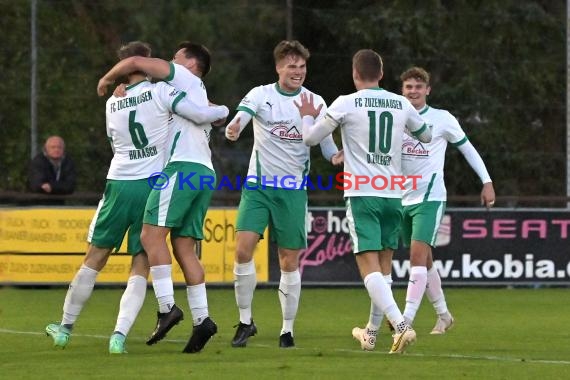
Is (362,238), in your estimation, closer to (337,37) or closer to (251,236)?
(251,236)

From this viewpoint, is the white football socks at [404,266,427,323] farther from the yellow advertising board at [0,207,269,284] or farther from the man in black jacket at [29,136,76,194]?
the man in black jacket at [29,136,76,194]

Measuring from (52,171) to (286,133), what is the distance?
8.57 metres

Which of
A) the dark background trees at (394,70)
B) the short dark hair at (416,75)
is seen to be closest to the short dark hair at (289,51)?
the short dark hair at (416,75)

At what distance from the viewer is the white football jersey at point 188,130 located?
34.6 feet

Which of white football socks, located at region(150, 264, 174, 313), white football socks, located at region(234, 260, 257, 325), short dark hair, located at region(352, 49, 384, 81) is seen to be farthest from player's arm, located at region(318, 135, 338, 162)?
white football socks, located at region(150, 264, 174, 313)

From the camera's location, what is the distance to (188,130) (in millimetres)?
10609

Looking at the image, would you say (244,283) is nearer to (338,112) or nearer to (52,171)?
(338,112)

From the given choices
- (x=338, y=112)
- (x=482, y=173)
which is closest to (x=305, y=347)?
(x=338, y=112)

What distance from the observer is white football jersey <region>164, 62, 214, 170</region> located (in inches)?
415

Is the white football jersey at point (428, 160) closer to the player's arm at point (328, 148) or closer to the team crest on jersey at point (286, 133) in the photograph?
the player's arm at point (328, 148)

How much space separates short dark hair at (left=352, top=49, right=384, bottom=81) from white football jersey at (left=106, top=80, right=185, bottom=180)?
1219 mm

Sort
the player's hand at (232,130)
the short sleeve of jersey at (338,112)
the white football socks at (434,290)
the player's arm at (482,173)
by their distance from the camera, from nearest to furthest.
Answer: the short sleeve of jersey at (338,112) → the player's hand at (232,130) → the player's arm at (482,173) → the white football socks at (434,290)

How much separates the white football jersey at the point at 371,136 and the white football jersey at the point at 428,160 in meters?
1.79

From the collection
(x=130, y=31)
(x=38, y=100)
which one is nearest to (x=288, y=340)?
(x=38, y=100)
